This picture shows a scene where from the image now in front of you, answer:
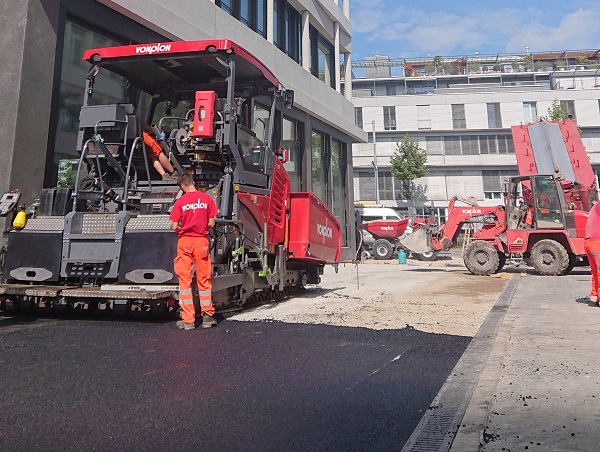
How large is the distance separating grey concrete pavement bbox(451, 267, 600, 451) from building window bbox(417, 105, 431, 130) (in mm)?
41077

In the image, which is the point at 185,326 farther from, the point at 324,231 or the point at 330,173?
the point at 330,173

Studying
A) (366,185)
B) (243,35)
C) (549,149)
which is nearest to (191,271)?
(243,35)

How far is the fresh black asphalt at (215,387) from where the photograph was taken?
2.29 m

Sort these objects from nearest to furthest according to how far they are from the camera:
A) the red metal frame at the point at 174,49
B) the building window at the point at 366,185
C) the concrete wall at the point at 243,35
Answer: the red metal frame at the point at 174,49, the concrete wall at the point at 243,35, the building window at the point at 366,185

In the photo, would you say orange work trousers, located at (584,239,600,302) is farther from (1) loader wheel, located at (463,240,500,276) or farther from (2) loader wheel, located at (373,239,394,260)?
(2) loader wheel, located at (373,239,394,260)

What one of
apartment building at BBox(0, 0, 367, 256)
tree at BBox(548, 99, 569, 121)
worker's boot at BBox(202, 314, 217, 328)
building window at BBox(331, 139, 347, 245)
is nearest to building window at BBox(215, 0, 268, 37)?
apartment building at BBox(0, 0, 367, 256)

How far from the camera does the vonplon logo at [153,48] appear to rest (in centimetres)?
601

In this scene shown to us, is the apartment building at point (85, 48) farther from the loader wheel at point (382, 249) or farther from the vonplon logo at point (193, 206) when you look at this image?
the loader wheel at point (382, 249)

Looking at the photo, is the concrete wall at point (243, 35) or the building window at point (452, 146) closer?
the concrete wall at point (243, 35)

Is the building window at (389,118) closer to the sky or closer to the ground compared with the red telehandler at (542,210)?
closer to the sky

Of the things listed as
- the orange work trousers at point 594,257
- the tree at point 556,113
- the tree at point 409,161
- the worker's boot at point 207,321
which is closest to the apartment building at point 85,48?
the worker's boot at point 207,321

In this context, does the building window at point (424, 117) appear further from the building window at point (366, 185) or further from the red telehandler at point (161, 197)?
the red telehandler at point (161, 197)

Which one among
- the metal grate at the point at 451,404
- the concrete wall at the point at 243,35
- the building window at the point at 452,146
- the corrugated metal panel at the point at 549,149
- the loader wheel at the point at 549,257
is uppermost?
the building window at the point at 452,146

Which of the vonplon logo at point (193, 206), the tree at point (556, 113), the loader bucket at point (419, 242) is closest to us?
the vonplon logo at point (193, 206)
